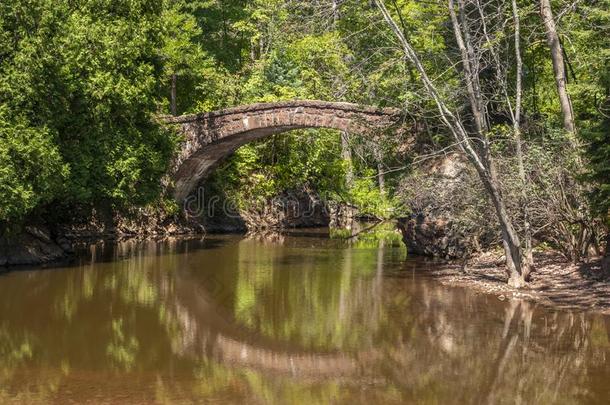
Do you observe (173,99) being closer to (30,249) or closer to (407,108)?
(30,249)

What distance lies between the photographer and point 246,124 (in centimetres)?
2580

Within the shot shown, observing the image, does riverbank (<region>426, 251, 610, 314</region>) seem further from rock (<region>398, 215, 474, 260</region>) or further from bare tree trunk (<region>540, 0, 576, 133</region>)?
bare tree trunk (<region>540, 0, 576, 133</region>)

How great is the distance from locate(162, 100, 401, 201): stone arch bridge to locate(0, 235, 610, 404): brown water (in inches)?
211

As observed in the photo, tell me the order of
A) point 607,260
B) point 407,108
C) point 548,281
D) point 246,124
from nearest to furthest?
point 607,260 < point 548,281 < point 407,108 < point 246,124

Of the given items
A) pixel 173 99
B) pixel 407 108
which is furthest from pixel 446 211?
pixel 173 99

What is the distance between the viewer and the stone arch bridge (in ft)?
74.8

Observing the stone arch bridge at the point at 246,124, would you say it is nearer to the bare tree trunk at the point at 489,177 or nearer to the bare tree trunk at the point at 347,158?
the bare tree trunk at the point at 347,158

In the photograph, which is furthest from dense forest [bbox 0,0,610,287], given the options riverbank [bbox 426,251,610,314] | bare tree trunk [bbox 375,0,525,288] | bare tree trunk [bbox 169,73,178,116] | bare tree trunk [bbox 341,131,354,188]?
bare tree trunk [bbox 341,131,354,188]

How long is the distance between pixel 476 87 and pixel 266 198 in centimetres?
1842

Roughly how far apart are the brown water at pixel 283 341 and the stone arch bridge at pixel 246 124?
211 inches

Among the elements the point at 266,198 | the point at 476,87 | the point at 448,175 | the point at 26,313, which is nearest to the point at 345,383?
the point at 26,313

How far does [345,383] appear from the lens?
30.3 ft

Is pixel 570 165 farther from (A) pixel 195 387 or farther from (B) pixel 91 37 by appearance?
(B) pixel 91 37

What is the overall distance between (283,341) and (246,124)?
49.0ft
